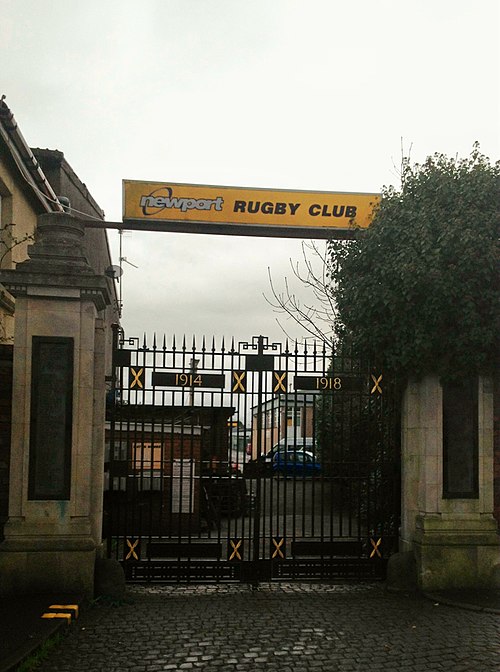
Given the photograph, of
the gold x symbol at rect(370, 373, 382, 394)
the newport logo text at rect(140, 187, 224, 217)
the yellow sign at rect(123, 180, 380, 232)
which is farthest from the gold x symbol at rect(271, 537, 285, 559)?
the newport logo text at rect(140, 187, 224, 217)

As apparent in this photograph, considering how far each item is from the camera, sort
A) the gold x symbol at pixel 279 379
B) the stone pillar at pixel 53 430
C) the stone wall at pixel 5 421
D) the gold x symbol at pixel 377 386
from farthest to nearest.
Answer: the gold x symbol at pixel 377 386 → the gold x symbol at pixel 279 379 → the stone wall at pixel 5 421 → the stone pillar at pixel 53 430

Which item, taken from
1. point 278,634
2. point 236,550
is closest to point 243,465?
point 236,550

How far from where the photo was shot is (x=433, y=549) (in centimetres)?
891

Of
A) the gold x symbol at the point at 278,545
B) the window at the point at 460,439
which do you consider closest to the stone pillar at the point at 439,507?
the window at the point at 460,439

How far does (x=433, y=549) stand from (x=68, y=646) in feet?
15.2

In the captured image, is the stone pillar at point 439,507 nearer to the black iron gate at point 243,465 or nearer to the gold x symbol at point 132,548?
the black iron gate at point 243,465

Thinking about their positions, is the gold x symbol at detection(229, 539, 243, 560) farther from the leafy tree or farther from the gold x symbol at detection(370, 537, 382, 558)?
the leafy tree

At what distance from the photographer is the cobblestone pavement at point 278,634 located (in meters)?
6.14

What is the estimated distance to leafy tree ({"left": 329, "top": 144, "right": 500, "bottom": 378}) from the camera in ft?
28.3

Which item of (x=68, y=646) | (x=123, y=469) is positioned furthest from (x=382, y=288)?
(x=68, y=646)

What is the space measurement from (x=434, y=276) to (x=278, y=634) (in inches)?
174

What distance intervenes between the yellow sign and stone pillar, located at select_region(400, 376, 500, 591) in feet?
9.08

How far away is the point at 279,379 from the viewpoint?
938 centimetres

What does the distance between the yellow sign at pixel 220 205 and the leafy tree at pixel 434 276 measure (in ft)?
3.20
